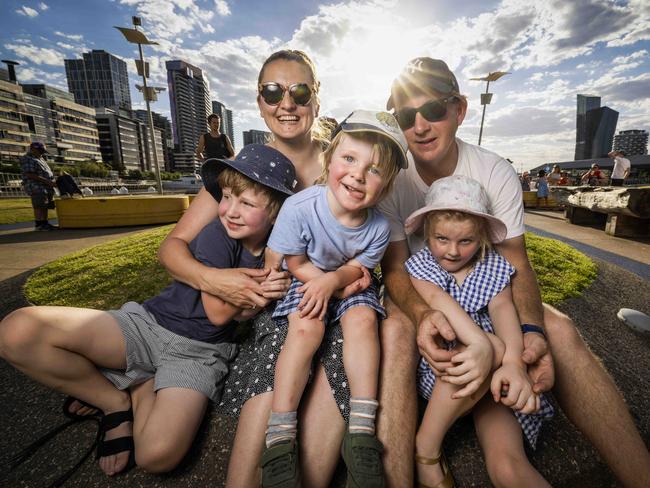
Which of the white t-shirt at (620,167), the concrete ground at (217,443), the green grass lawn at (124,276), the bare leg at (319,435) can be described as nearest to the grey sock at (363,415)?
the bare leg at (319,435)

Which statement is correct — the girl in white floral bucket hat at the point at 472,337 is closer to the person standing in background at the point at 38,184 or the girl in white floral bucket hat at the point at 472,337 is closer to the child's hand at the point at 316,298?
the child's hand at the point at 316,298

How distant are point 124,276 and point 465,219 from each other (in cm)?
384

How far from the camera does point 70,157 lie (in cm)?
8994

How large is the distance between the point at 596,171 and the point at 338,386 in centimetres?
2063

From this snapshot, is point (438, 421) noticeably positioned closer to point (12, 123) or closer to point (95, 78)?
point (12, 123)

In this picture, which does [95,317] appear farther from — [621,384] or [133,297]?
[621,384]

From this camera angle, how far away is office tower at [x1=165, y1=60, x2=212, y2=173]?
275 ft

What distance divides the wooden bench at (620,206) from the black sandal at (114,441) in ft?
25.4

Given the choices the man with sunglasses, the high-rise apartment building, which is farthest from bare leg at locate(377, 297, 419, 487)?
the high-rise apartment building

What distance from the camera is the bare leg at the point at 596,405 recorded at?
1.30 m

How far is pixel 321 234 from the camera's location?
68.4 inches

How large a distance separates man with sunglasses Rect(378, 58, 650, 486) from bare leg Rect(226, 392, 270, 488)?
0.55 metres

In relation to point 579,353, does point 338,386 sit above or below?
below

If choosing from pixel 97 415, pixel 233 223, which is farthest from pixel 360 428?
pixel 97 415
